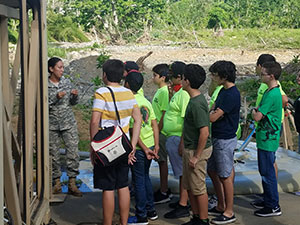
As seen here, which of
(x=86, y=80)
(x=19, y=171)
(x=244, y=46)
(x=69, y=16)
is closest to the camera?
(x=19, y=171)

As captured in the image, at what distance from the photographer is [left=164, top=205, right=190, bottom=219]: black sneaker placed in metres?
5.50

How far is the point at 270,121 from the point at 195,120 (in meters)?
0.94

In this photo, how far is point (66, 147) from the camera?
6059mm

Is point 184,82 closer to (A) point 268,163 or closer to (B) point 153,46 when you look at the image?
(A) point 268,163

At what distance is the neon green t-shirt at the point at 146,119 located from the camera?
529 cm

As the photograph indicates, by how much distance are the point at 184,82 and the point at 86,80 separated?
13877mm

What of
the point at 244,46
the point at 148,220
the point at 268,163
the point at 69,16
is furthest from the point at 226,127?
the point at 69,16

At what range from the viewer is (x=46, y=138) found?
5.00 m

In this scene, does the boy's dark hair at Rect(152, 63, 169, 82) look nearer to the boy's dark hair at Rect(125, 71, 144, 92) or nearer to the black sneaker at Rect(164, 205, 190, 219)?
the boy's dark hair at Rect(125, 71, 144, 92)

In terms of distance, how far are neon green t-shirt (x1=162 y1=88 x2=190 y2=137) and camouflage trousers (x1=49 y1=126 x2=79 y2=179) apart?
1.02 m

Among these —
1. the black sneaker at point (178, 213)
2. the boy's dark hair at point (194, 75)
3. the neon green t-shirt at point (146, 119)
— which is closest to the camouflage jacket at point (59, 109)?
the neon green t-shirt at point (146, 119)

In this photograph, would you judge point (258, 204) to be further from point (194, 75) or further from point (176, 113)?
point (194, 75)

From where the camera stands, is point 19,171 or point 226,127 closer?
point 19,171

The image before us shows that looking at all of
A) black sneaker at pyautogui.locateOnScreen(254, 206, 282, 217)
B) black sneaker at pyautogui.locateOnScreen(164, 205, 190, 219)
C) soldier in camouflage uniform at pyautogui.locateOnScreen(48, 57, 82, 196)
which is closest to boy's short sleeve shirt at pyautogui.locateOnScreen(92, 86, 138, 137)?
black sneaker at pyautogui.locateOnScreen(164, 205, 190, 219)
